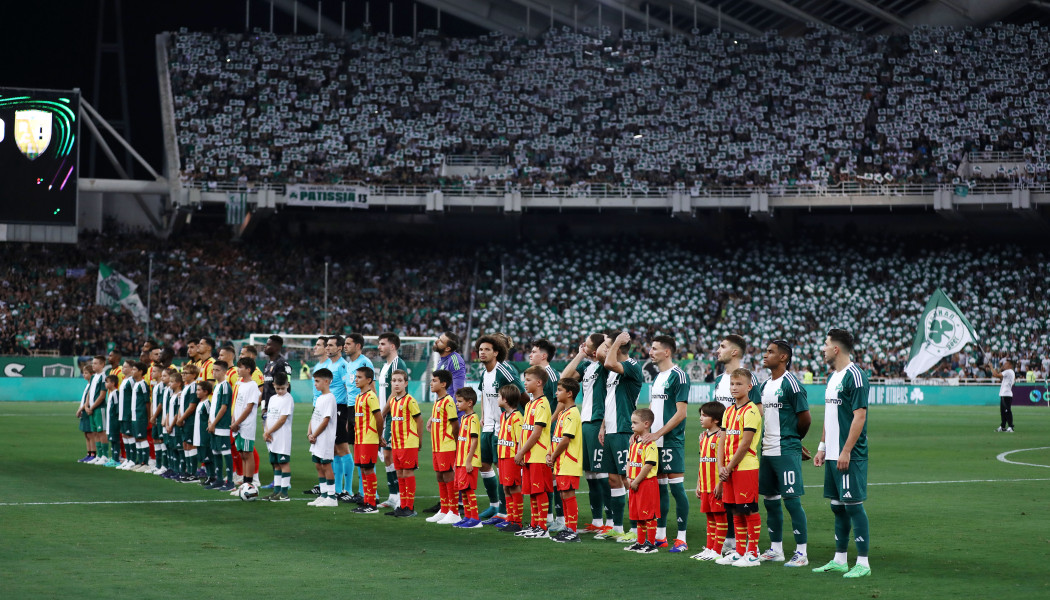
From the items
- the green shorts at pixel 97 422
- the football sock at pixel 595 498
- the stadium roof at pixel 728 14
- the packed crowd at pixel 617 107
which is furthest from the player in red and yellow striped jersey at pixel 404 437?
the stadium roof at pixel 728 14

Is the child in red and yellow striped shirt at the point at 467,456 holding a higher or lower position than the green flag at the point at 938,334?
lower

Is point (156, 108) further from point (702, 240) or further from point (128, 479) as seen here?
point (128, 479)

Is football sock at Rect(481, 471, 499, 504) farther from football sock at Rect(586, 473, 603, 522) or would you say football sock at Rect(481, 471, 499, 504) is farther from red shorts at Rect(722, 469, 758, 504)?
red shorts at Rect(722, 469, 758, 504)

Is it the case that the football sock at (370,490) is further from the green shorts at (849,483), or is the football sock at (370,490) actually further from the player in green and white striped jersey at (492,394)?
the green shorts at (849,483)

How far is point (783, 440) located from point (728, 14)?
183 feet

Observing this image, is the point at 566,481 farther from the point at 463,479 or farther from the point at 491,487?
the point at 491,487

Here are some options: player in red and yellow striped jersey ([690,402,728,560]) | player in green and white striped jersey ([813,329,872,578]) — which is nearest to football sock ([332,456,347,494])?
player in red and yellow striped jersey ([690,402,728,560])

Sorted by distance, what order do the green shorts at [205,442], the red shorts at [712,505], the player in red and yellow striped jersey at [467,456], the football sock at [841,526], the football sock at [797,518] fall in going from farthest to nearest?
1. the green shorts at [205,442]
2. the player in red and yellow striped jersey at [467,456]
3. the red shorts at [712,505]
4. the football sock at [797,518]
5. the football sock at [841,526]

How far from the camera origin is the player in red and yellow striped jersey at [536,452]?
1230 centimetres

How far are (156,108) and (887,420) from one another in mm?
42158

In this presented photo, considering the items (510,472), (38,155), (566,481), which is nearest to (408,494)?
(510,472)

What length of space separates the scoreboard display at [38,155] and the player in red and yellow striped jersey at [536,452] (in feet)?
92.6

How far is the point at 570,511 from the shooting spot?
1238 cm

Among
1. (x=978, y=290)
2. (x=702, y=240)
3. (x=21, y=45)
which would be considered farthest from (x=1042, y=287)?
(x=21, y=45)
